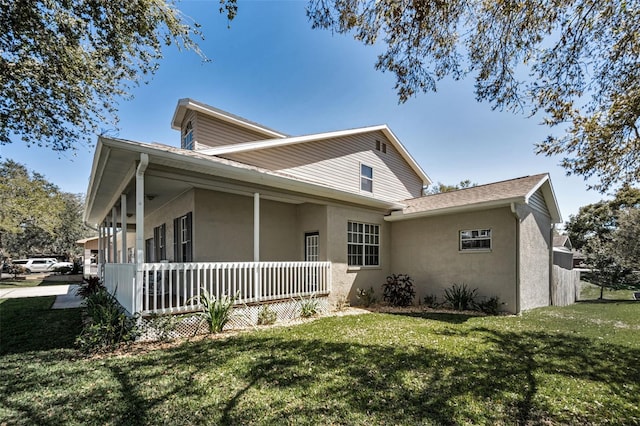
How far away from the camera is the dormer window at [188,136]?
11151 mm

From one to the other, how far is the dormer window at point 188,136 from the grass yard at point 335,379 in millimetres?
6732

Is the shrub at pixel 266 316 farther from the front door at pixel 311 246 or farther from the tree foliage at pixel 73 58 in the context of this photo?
the tree foliage at pixel 73 58

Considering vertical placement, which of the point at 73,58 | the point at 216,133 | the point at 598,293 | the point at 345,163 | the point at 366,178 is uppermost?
the point at 73,58

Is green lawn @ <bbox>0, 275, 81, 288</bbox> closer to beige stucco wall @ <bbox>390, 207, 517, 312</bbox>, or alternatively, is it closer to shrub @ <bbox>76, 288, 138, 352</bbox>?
shrub @ <bbox>76, 288, 138, 352</bbox>

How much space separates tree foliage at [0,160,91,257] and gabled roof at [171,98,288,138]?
1504 cm

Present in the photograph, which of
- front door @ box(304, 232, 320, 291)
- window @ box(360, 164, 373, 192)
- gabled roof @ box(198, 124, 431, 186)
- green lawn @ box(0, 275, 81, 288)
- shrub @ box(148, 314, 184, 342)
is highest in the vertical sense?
gabled roof @ box(198, 124, 431, 186)

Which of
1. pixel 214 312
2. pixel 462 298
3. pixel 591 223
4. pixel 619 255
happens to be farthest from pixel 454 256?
pixel 591 223

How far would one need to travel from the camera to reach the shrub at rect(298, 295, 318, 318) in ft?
28.5

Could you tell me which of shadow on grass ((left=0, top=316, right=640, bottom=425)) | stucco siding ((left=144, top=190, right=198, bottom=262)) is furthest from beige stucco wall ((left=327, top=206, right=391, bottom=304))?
shadow on grass ((left=0, top=316, right=640, bottom=425))

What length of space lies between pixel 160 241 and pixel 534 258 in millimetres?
13540

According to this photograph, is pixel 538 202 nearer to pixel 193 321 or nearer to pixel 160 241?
pixel 193 321

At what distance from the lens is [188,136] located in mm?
11555

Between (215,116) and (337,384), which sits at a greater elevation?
(215,116)

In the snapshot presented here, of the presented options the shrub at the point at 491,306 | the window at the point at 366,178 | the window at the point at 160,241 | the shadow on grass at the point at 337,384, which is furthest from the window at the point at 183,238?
the shrub at the point at 491,306
